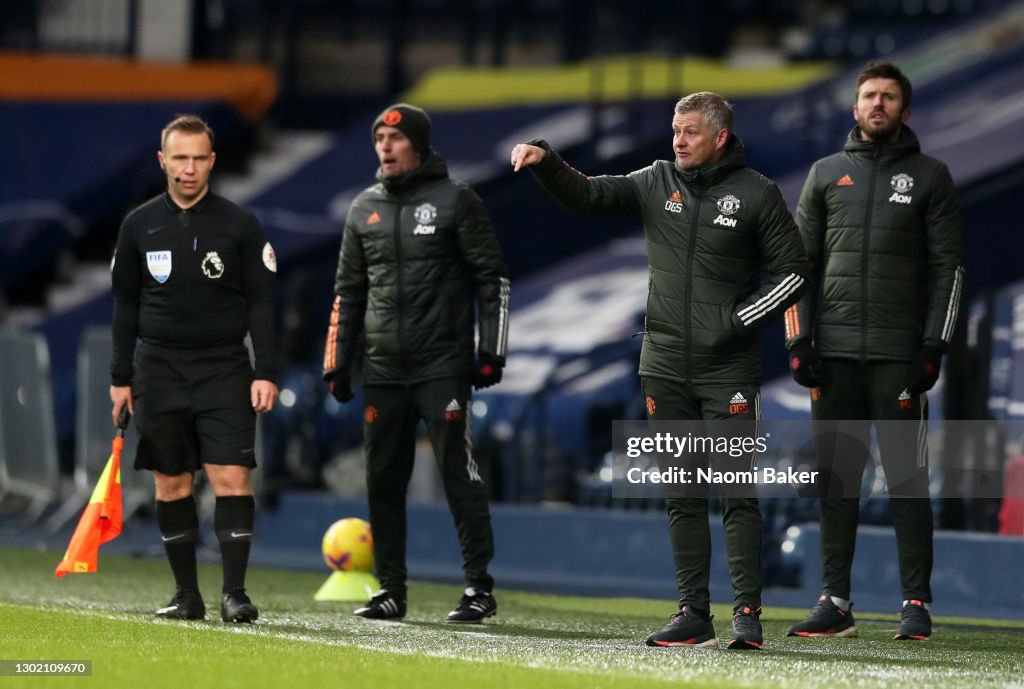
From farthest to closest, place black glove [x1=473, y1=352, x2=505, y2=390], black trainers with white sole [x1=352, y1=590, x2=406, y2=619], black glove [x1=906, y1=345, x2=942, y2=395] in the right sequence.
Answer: black trainers with white sole [x1=352, y1=590, x2=406, y2=619] → black glove [x1=473, y1=352, x2=505, y2=390] → black glove [x1=906, y1=345, x2=942, y2=395]

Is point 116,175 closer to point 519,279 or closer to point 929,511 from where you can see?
point 519,279

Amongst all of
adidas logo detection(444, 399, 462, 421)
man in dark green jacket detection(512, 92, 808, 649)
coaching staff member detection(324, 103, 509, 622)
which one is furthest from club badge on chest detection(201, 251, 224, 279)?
man in dark green jacket detection(512, 92, 808, 649)

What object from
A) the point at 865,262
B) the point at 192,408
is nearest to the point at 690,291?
the point at 865,262

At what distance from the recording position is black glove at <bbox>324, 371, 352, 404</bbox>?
8.35m

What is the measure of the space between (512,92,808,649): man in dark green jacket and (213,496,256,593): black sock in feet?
5.76

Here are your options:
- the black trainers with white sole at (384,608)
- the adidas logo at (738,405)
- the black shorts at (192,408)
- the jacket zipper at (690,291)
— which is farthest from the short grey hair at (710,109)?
the black trainers with white sole at (384,608)

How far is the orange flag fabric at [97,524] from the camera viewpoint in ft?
25.8

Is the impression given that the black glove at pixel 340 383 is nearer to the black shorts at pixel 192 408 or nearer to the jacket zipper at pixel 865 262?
the black shorts at pixel 192 408

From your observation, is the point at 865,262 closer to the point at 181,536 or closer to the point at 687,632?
the point at 687,632

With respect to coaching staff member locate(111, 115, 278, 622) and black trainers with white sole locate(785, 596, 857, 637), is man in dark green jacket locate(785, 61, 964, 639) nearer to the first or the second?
black trainers with white sole locate(785, 596, 857, 637)

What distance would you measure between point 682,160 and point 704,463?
3.68 ft

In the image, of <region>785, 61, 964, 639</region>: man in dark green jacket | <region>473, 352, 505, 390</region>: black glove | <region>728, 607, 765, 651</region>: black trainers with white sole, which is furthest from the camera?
<region>473, 352, 505, 390</region>: black glove

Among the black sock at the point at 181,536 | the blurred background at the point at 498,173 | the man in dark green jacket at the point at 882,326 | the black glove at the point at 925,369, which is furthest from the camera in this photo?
the blurred background at the point at 498,173

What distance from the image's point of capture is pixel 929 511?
25.5ft
